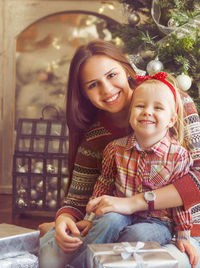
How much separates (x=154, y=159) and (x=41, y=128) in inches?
68.5

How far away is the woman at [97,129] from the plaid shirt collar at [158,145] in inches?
4.2

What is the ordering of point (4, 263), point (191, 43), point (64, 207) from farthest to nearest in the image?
1. point (191, 43)
2. point (64, 207)
3. point (4, 263)

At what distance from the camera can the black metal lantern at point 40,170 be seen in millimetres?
2885

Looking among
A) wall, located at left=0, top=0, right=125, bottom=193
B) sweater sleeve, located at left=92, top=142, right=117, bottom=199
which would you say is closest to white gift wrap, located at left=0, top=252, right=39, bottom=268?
sweater sleeve, located at left=92, top=142, right=117, bottom=199

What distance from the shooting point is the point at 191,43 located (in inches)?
77.3

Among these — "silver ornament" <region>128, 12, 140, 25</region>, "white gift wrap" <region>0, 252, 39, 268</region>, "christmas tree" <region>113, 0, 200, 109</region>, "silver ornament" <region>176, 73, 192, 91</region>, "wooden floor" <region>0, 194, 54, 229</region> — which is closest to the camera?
"white gift wrap" <region>0, 252, 39, 268</region>

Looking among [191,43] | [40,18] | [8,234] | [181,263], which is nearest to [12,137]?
[40,18]

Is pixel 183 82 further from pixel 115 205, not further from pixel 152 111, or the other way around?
pixel 115 205

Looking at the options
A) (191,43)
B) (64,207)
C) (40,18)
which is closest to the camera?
(64,207)

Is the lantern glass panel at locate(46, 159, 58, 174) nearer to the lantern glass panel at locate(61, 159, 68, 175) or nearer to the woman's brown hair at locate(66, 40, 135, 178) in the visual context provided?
the lantern glass panel at locate(61, 159, 68, 175)

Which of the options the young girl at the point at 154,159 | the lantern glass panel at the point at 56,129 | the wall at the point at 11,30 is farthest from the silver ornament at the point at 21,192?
the young girl at the point at 154,159

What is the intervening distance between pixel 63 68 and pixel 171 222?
272cm

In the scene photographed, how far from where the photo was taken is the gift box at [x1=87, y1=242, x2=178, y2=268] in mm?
1026

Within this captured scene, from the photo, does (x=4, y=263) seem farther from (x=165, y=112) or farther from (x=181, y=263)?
(x=165, y=112)
